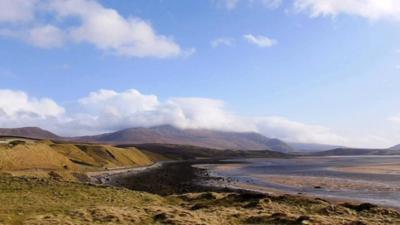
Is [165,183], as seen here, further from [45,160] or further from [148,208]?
[148,208]

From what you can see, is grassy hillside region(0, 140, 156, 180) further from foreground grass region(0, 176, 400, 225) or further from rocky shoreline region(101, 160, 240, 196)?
foreground grass region(0, 176, 400, 225)

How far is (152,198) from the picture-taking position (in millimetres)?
40312

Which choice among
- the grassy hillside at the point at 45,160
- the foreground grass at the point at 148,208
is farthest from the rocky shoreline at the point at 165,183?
the foreground grass at the point at 148,208

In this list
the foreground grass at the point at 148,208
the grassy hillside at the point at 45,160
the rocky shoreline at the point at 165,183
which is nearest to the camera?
the foreground grass at the point at 148,208

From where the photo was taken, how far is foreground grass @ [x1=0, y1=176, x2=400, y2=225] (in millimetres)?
29422

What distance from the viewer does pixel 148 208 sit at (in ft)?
110

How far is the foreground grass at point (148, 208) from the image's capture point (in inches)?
1158

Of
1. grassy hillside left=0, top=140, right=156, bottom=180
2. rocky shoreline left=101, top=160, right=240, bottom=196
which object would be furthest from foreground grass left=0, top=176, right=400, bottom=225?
grassy hillside left=0, top=140, right=156, bottom=180

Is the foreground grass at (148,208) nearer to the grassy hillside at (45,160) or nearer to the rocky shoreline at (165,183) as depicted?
the rocky shoreline at (165,183)

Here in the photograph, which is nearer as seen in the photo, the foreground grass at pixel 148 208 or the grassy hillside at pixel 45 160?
the foreground grass at pixel 148 208

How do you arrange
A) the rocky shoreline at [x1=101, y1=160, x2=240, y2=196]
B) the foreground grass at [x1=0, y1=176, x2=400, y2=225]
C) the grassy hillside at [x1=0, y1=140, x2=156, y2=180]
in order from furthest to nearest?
1. the grassy hillside at [x1=0, y1=140, x2=156, y2=180]
2. the rocky shoreline at [x1=101, y1=160, x2=240, y2=196]
3. the foreground grass at [x1=0, y1=176, x2=400, y2=225]

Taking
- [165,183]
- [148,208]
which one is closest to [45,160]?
[165,183]

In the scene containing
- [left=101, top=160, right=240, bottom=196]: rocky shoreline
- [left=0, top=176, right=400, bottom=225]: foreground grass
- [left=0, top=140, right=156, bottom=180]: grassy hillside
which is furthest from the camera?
[left=0, top=140, right=156, bottom=180]: grassy hillside

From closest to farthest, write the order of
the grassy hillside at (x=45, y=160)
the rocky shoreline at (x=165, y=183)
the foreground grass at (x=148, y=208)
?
the foreground grass at (x=148, y=208) → the rocky shoreline at (x=165, y=183) → the grassy hillside at (x=45, y=160)
